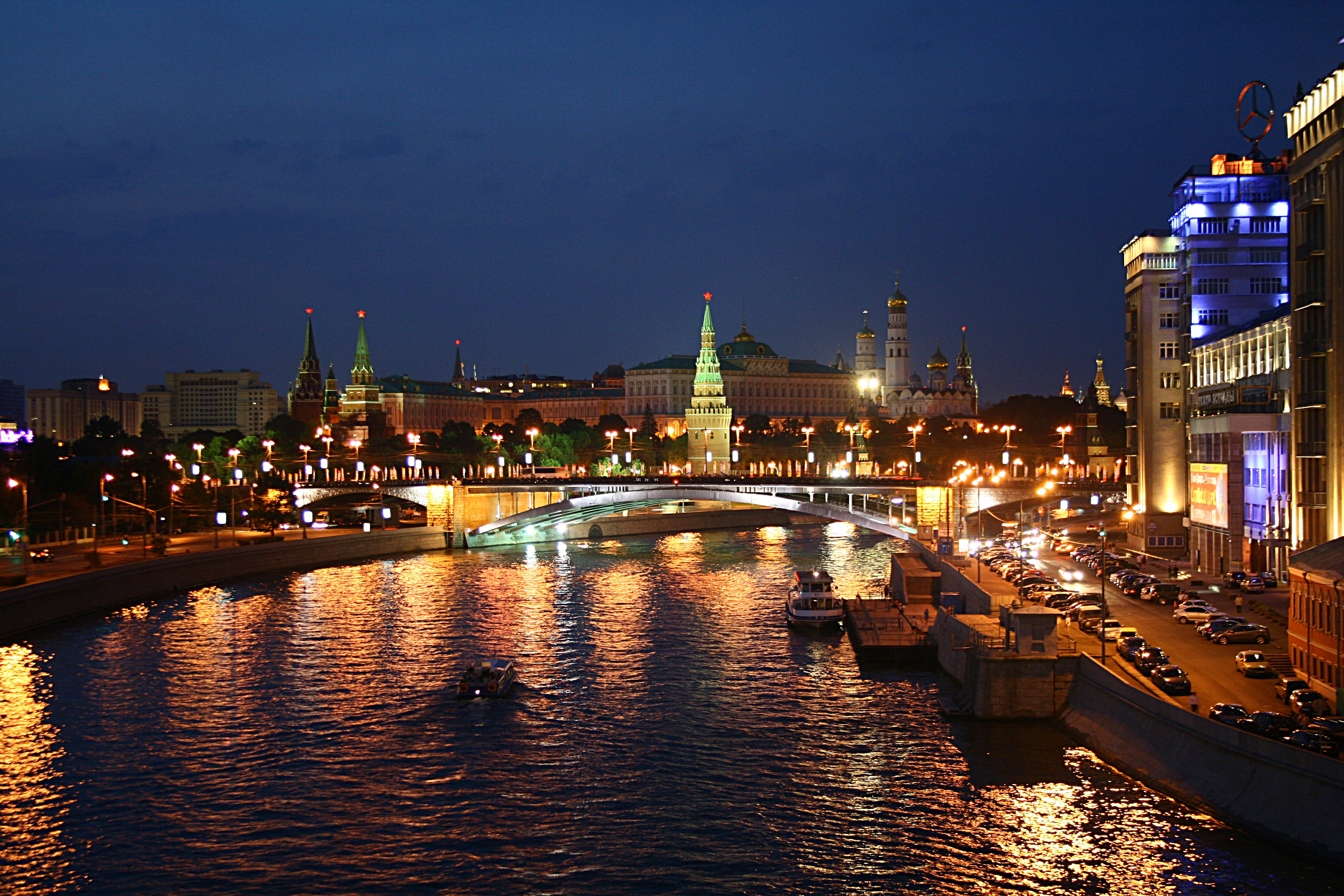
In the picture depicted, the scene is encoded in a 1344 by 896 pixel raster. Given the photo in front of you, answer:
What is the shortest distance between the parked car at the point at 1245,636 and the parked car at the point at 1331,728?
9.86 m

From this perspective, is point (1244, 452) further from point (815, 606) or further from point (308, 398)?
point (308, 398)

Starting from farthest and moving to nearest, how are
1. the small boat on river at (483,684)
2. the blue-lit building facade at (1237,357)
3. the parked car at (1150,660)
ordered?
the blue-lit building facade at (1237,357) → the small boat on river at (483,684) → the parked car at (1150,660)

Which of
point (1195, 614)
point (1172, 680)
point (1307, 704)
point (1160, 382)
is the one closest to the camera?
point (1307, 704)

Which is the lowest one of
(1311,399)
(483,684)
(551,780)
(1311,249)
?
(551,780)

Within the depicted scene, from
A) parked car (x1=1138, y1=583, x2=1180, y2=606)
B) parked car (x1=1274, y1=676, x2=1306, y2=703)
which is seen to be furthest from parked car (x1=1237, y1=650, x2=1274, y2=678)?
parked car (x1=1138, y1=583, x2=1180, y2=606)

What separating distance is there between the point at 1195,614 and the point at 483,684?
21114 millimetres

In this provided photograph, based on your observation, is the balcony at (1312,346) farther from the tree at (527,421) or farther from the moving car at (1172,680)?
the tree at (527,421)

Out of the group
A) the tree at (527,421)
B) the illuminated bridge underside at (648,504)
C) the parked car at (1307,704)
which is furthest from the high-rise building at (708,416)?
the parked car at (1307,704)

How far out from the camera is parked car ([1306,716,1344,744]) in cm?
2500

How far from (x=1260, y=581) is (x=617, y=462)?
347 feet

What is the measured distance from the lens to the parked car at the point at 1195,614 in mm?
38750

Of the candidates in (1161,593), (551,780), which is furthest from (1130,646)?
(551,780)

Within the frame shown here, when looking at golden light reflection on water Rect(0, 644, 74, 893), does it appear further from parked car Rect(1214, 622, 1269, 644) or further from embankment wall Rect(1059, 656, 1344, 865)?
parked car Rect(1214, 622, 1269, 644)

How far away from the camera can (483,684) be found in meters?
38.9
